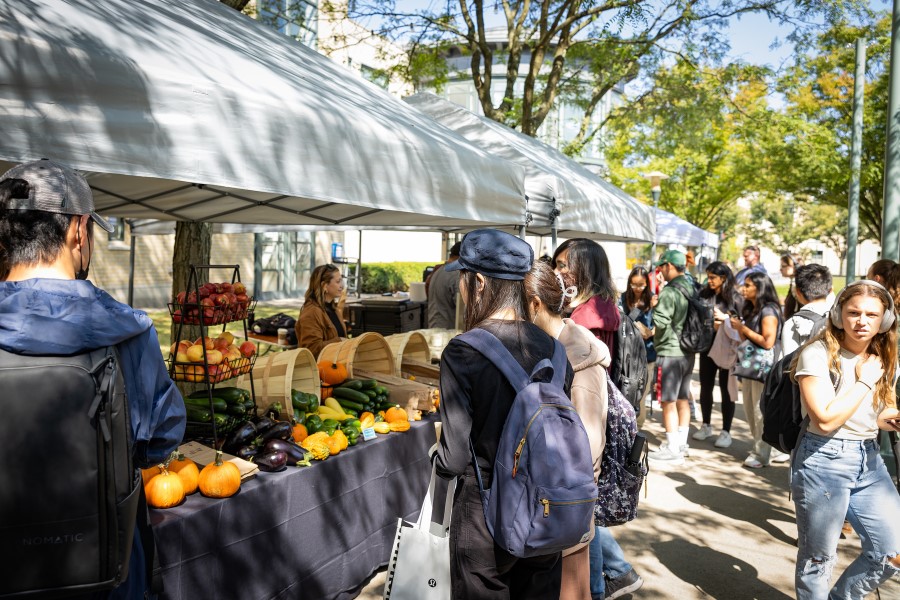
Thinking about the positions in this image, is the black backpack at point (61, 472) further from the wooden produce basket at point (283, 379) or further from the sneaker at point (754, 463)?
the sneaker at point (754, 463)

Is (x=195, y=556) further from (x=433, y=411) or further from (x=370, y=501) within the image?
(x=433, y=411)

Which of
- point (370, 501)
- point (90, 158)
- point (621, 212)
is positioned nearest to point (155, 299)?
point (621, 212)

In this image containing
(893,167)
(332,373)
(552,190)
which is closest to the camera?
(332,373)

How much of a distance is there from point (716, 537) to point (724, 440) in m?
2.45

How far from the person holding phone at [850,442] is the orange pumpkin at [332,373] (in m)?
2.84

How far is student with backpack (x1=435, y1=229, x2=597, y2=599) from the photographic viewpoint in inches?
88.0

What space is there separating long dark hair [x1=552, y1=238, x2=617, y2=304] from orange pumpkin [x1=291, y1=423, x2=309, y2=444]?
171 centimetres

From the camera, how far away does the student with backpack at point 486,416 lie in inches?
88.0

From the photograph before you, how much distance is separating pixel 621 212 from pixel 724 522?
358 centimetres

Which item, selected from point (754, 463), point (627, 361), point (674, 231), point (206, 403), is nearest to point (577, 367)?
point (627, 361)

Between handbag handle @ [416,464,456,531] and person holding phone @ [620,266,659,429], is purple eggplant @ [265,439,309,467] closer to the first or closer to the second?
handbag handle @ [416,464,456,531]

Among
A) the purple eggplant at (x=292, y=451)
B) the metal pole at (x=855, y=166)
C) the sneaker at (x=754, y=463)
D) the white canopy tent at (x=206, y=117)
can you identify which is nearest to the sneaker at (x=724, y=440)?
the sneaker at (x=754, y=463)

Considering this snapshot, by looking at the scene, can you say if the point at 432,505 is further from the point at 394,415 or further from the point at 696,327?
the point at 696,327

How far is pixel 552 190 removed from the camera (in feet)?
18.6
